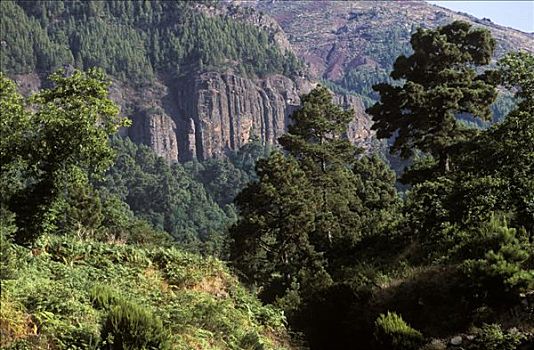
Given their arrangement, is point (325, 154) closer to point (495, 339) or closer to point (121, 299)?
point (495, 339)

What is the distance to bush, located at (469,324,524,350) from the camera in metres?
9.25

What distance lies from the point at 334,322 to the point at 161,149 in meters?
139

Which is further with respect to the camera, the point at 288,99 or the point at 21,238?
the point at 288,99

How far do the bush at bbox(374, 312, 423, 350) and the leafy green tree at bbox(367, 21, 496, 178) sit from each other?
11206mm

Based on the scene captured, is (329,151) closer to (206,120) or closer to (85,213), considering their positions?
(85,213)

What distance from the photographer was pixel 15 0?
612ft

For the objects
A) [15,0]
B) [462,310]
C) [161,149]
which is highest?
[15,0]

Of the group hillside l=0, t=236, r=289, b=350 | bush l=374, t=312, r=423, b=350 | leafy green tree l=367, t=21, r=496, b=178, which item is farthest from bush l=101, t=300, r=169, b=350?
leafy green tree l=367, t=21, r=496, b=178

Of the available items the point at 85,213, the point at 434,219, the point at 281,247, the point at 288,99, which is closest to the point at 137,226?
the point at 85,213

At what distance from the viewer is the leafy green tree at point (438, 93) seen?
2092cm

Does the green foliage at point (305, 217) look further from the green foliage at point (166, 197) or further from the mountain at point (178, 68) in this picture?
the mountain at point (178, 68)

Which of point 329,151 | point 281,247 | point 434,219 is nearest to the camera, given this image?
point 434,219

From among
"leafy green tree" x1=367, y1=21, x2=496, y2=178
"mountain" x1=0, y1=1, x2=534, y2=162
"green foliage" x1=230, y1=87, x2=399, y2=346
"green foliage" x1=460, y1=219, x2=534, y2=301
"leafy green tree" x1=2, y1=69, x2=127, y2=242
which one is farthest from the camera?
"mountain" x1=0, y1=1, x2=534, y2=162

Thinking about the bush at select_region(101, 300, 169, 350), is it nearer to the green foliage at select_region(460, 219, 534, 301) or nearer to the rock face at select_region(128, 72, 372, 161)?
the green foliage at select_region(460, 219, 534, 301)
